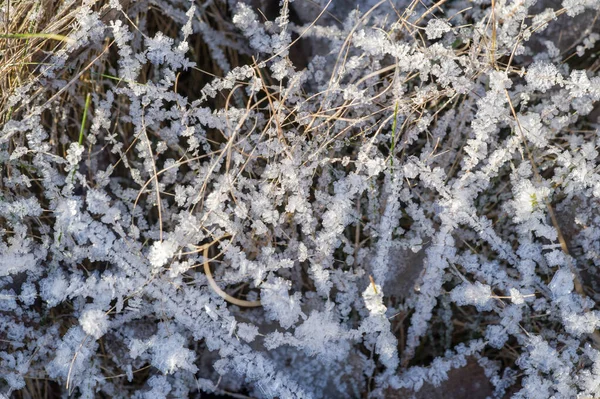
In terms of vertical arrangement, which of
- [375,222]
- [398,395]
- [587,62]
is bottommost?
[398,395]

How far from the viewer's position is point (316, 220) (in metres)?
1.19

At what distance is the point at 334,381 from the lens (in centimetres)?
125

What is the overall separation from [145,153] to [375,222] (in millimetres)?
524

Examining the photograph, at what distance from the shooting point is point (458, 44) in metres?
1.28

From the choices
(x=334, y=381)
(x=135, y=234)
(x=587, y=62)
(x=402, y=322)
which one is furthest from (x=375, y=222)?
(x=587, y=62)

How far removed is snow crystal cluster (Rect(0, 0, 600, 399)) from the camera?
1.14 metres

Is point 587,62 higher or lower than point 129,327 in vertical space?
higher

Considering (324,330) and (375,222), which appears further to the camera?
(375,222)

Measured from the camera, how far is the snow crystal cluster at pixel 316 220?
3.75ft

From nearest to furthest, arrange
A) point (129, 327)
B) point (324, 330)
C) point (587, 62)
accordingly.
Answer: point (324, 330)
point (129, 327)
point (587, 62)

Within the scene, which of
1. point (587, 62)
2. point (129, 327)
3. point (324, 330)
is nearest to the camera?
point (324, 330)

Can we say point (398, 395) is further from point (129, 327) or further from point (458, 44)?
point (458, 44)

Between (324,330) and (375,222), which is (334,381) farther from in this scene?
(375,222)

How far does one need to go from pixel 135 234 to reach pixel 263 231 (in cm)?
27
